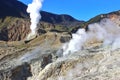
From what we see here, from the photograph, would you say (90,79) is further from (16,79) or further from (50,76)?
(16,79)

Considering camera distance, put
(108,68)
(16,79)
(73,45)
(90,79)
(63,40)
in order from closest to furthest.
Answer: (90,79) → (108,68) → (16,79) → (73,45) → (63,40)

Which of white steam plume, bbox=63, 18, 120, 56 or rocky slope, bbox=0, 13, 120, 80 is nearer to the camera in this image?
rocky slope, bbox=0, 13, 120, 80

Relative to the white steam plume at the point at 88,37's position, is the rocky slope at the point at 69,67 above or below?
below

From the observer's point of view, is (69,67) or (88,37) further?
(88,37)

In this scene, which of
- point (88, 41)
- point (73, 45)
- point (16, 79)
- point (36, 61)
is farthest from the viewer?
point (88, 41)

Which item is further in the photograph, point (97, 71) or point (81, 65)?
point (81, 65)

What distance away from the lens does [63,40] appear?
94000 mm

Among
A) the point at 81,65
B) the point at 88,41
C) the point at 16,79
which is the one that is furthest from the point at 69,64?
the point at 88,41

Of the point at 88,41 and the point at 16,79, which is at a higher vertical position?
the point at 88,41

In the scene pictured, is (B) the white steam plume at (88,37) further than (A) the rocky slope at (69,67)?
Yes

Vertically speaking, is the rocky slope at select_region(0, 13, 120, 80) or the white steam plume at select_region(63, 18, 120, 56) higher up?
the white steam plume at select_region(63, 18, 120, 56)

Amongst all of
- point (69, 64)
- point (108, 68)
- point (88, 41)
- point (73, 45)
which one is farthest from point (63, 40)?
point (108, 68)

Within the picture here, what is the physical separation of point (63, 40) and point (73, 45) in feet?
69.8

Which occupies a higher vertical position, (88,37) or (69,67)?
(88,37)
